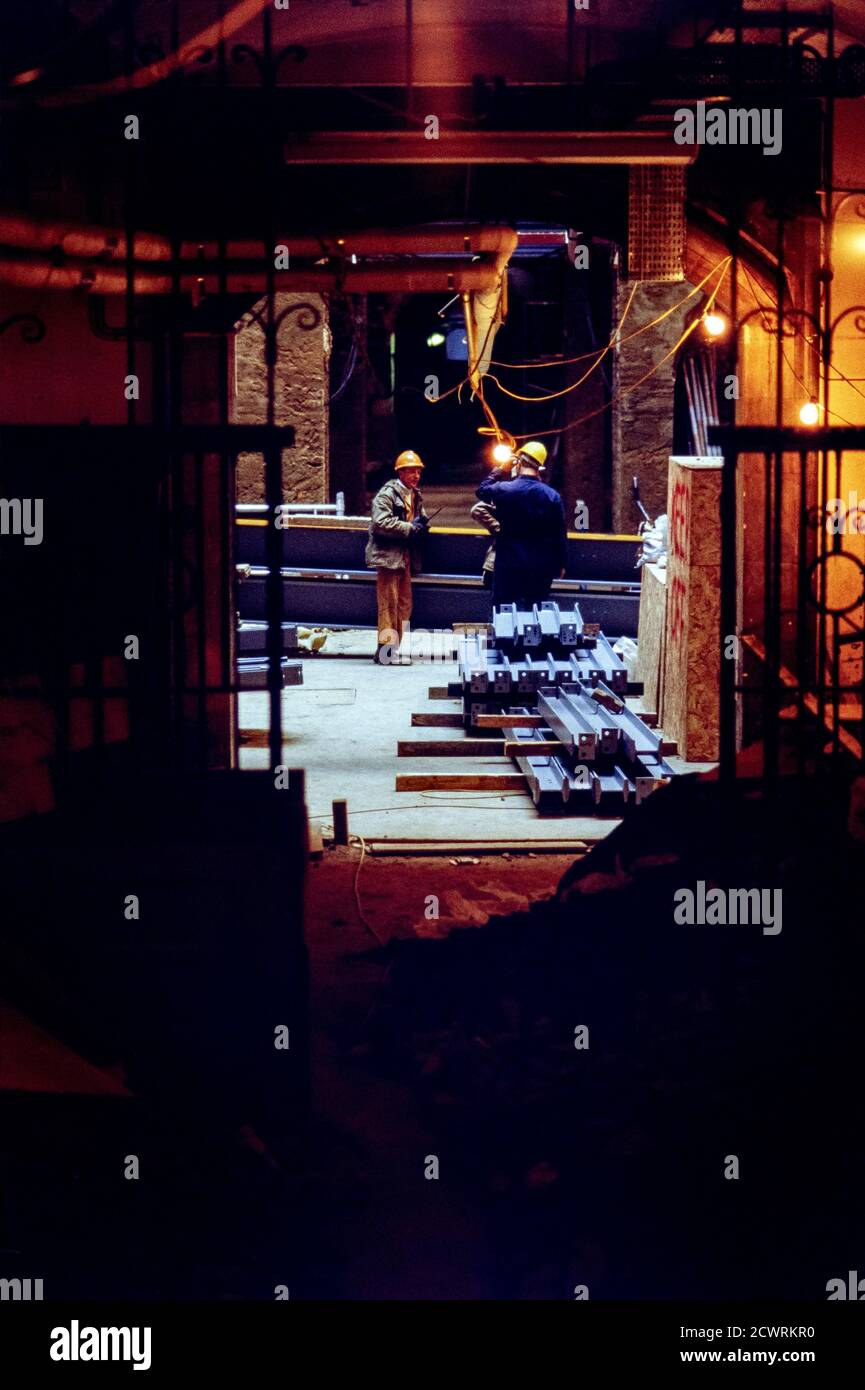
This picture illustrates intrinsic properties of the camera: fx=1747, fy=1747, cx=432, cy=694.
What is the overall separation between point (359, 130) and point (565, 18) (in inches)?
56.0

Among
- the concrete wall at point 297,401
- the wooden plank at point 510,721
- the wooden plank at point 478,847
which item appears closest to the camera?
the wooden plank at point 478,847

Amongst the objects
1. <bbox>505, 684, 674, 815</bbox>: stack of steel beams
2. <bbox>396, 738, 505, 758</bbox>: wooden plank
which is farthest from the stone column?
<bbox>505, 684, 674, 815</bbox>: stack of steel beams

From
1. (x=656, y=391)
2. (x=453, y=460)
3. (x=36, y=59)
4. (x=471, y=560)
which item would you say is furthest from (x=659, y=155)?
(x=453, y=460)

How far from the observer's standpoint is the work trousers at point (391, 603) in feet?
64.1

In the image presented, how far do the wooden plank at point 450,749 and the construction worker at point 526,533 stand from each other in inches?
136

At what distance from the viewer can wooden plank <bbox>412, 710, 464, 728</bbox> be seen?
15258 millimetres

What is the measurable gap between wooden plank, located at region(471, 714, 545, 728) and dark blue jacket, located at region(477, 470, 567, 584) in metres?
3.00

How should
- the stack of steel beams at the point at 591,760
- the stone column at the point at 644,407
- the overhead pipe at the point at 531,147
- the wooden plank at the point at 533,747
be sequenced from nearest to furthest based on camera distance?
1. the overhead pipe at the point at 531,147
2. the stack of steel beams at the point at 591,760
3. the wooden plank at the point at 533,747
4. the stone column at the point at 644,407

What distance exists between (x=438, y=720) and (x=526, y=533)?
9.13ft

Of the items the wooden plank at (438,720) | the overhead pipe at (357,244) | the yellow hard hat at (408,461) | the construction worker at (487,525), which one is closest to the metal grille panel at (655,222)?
the overhead pipe at (357,244)

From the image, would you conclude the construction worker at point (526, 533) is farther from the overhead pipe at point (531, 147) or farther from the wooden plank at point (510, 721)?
the overhead pipe at point (531, 147)

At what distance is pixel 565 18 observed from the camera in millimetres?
10320

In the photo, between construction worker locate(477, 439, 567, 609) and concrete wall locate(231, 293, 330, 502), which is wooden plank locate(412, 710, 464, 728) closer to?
construction worker locate(477, 439, 567, 609)

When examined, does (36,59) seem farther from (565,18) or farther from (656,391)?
(656,391)
